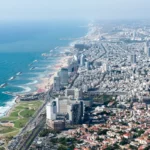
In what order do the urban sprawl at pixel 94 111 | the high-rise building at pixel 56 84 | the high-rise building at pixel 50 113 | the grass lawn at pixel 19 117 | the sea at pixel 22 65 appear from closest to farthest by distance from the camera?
1. the urban sprawl at pixel 94 111
2. the grass lawn at pixel 19 117
3. the high-rise building at pixel 50 113
4. the sea at pixel 22 65
5. the high-rise building at pixel 56 84

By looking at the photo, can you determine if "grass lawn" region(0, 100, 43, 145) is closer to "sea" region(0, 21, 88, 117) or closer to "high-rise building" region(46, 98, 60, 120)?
"sea" region(0, 21, 88, 117)

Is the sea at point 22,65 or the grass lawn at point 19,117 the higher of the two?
the sea at point 22,65

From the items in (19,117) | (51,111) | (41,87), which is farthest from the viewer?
(41,87)

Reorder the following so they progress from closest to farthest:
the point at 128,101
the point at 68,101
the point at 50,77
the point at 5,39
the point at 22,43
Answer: the point at 68,101 → the point at 128,101 → the point at 50,77 → the point at 22,43 → the point at 5,39

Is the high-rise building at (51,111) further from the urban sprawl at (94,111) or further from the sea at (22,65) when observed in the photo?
the sea at (22,65)

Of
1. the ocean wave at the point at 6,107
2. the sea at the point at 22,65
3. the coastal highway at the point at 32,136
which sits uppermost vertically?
the sea at the point at 22,65

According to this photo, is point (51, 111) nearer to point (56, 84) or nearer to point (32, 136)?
point (32, 136)

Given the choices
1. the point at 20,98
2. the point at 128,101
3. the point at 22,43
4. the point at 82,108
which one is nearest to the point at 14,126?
the point at 82,108

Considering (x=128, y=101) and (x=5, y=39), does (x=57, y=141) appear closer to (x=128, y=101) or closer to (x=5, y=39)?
(x=128, y=101)

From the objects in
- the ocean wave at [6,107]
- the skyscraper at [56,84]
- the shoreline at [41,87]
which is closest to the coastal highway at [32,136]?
the shoreline at [41,87]

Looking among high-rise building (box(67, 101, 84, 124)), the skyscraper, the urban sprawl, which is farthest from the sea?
high-rise building (box(67, 101, 84, 124))

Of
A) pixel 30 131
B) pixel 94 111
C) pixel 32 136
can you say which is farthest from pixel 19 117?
pixel 94 111
